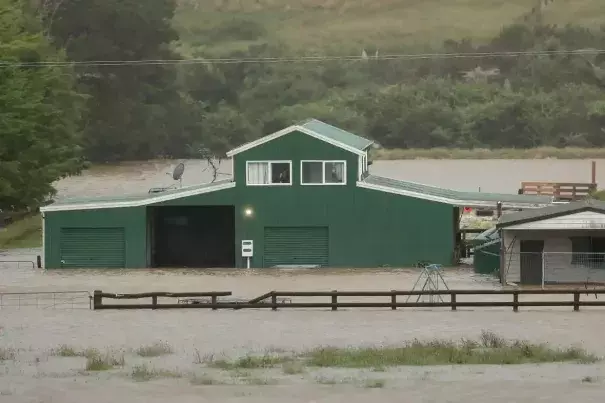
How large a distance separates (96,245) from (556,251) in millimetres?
16756

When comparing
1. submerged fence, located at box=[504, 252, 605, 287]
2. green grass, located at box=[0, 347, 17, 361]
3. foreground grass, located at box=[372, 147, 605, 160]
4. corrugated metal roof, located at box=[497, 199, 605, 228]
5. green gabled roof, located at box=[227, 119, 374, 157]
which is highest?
foreground grass, located at box=[372, 147, 605, 160]

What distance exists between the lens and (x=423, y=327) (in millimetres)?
27109

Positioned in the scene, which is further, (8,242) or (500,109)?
(500,109)

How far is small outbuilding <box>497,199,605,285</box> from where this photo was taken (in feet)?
125

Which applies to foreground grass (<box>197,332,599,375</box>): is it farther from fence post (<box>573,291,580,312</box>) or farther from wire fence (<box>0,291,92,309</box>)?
wire fence (<box>0,291,92,309</box>)

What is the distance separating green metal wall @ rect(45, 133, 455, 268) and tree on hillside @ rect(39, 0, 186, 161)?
49.3 meters

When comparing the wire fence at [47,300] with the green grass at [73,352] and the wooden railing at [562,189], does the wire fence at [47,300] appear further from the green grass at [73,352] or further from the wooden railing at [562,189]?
the wooden railing at [562,189]

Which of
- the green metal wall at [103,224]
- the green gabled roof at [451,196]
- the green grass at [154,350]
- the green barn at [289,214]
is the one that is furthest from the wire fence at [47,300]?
the green gabled roof at [451,196]

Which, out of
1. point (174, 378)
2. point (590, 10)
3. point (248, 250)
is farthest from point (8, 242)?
point (590, 10)

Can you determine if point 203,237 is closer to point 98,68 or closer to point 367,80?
point 98,68

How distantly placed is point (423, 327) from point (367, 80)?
5110 inches

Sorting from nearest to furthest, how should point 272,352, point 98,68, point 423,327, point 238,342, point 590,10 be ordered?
1. point 272,352
2. point 238,342
3. point 423,327
4. point 98,68
5. point 590,10

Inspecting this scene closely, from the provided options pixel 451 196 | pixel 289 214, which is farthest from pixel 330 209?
pixel 451 196

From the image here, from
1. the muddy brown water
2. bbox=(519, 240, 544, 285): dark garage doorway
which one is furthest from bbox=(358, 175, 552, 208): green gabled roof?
bbox=(519, 240, 544, 285): dark garage doorway
